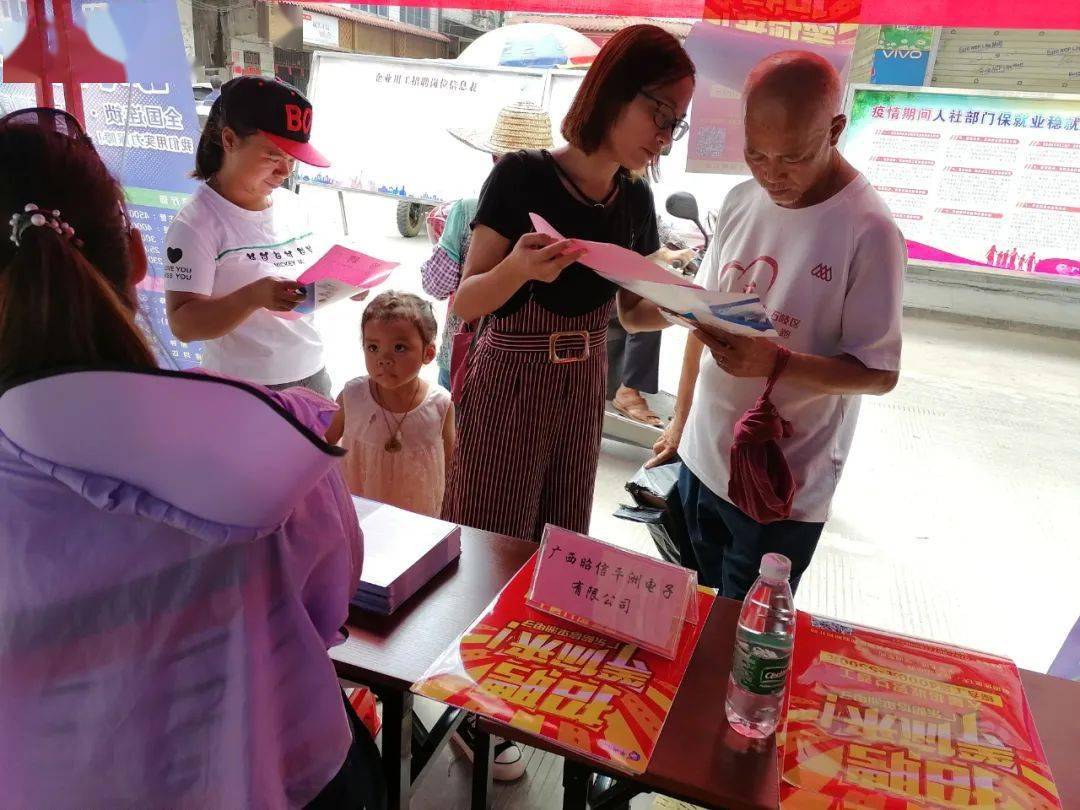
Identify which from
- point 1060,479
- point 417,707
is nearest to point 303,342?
point 417,707

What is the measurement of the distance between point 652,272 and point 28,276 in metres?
0.73

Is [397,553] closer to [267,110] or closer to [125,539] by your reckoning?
[125,539]

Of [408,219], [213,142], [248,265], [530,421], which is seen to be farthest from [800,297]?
[408,219]

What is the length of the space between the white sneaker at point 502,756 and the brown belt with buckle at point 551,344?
2.69 feet

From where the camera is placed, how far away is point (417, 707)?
188 centimetres

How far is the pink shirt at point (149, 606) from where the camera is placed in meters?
0.58

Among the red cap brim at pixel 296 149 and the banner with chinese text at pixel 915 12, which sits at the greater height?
the banner with chinese text at pixel 915 12

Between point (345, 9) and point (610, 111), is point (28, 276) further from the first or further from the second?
point (345, 9)

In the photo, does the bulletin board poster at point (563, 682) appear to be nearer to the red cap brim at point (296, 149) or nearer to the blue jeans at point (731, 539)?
the blue jeans at point (731, 539)

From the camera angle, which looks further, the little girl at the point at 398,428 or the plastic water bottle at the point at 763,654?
the little girl at the point at 398,428

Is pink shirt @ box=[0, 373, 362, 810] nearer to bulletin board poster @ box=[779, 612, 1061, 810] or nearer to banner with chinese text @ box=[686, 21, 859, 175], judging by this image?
bulletin board poster @ box=[779, 612, 1061, 810]

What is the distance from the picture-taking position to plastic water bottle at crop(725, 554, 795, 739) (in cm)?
91

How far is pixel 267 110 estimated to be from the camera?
1739mm

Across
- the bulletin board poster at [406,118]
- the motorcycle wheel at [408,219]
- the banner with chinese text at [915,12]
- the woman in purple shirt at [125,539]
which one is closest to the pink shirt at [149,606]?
the woman in purple shirt at [125,539]
